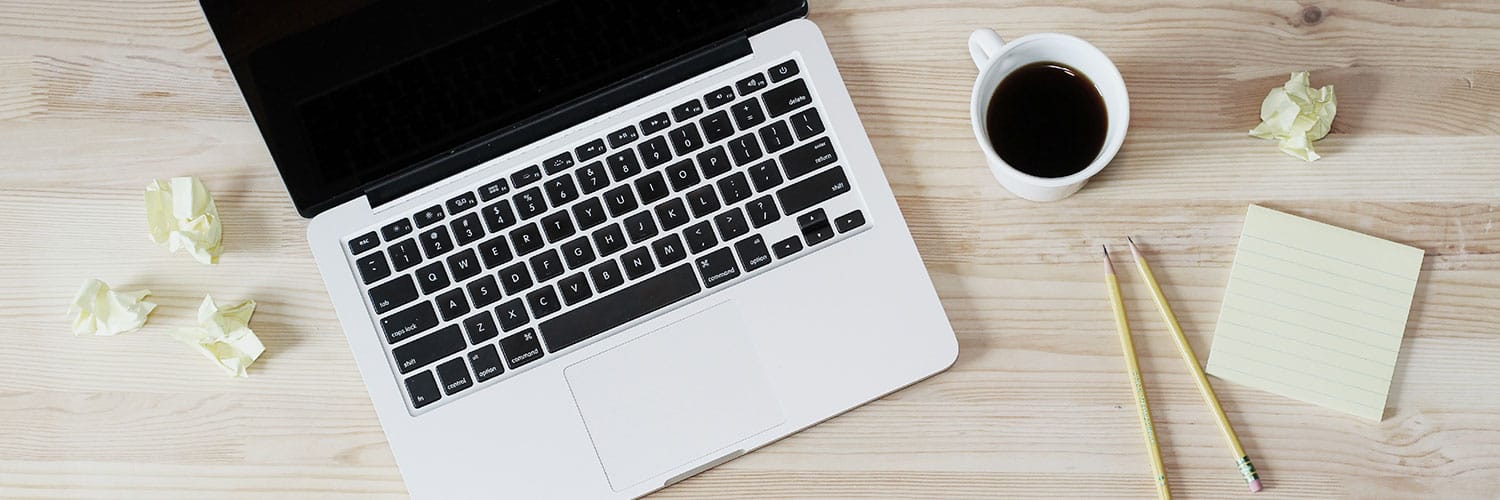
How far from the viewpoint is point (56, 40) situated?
82 centimetres

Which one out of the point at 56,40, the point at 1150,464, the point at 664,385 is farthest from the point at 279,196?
the point at 1150,464

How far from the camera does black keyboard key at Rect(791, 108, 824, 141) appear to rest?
744mm

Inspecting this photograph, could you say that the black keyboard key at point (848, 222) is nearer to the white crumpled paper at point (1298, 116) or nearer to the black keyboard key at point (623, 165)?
the black keyboard key at point (623, 165)

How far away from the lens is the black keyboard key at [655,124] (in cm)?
75

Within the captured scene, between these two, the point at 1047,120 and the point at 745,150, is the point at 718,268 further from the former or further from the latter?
the point at 1047,120

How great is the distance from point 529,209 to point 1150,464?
19.1 inches

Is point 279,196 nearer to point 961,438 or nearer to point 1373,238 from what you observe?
point 961,438

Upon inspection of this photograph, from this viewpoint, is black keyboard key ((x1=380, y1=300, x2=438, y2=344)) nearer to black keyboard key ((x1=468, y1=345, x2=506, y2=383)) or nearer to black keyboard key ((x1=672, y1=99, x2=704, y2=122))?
black keyboard key ((x1=468, y1=345, x2=506, y2=383))

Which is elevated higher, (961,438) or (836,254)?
(836,254)

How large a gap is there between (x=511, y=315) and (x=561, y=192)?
95mm

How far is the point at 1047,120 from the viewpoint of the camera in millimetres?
726

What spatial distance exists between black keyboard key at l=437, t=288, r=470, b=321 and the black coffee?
1.28 ft

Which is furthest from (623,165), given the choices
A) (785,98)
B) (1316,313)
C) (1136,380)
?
(1316,313)

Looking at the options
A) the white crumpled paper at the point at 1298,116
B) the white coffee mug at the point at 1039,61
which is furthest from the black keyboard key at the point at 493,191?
the white crumpled paper at the point at 1298,116
